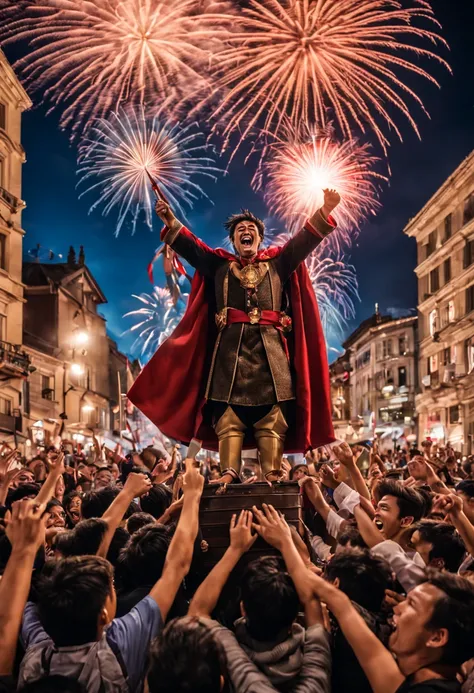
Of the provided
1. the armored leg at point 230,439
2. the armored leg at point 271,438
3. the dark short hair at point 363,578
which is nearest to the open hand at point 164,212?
the armored leg at point 230,439

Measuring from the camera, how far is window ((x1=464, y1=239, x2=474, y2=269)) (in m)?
38.7

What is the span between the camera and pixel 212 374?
6.18 meters

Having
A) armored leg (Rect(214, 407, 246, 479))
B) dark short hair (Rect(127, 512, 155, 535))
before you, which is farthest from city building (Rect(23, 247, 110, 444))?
dark short hair (Rect(127, 512, 155, 535))

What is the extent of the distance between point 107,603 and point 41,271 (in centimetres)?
4542

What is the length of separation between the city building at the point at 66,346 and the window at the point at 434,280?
67.8ft

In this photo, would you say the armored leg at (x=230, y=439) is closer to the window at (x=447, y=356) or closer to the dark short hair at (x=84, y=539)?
the dark short hair at (x=84, y=539)

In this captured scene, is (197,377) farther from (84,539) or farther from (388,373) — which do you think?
(388,373)

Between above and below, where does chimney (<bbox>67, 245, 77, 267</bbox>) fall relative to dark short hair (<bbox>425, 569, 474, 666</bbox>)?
above

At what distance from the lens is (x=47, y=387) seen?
4319 cm

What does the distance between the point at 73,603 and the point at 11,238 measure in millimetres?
31868

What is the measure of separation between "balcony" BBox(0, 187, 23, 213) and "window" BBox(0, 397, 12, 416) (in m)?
8.35

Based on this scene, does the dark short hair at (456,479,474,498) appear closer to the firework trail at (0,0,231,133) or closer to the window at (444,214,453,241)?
the firework trail at (0,0,231,133)

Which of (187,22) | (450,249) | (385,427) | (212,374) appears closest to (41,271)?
(450,249)

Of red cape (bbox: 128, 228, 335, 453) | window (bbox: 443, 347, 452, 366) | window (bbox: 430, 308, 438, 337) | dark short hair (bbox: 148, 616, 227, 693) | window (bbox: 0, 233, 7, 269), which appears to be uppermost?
window (bbox: 0, 233, 7, 269)
